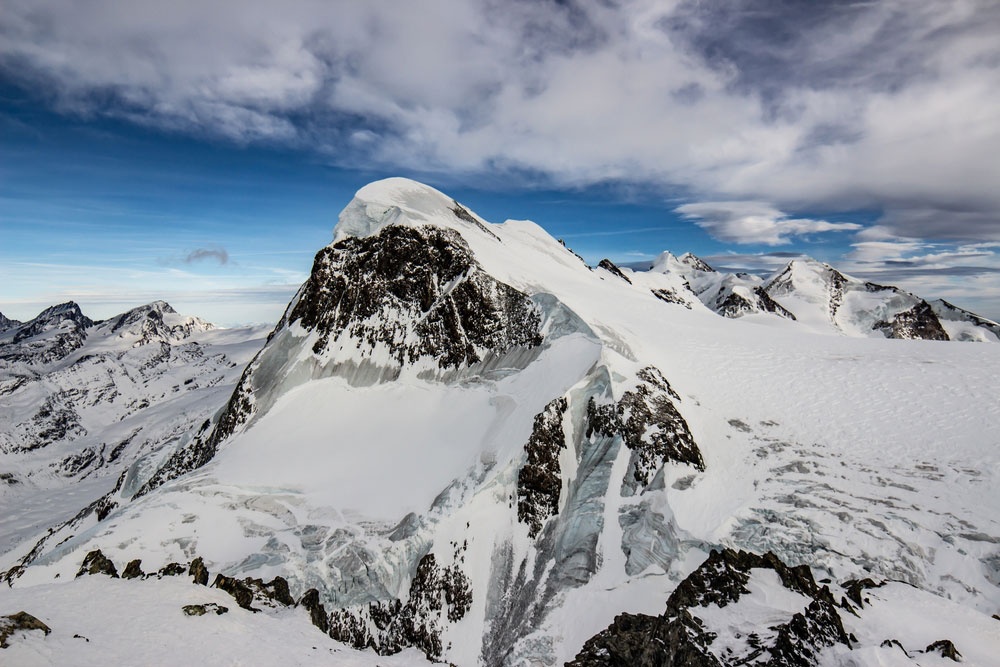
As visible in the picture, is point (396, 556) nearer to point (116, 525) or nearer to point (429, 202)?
point (116, 525)

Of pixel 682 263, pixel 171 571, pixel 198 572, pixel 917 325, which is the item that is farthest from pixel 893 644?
pixel 682 263

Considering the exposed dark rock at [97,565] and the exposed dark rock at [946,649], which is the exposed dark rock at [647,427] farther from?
the exposed dark rock at [97,565]

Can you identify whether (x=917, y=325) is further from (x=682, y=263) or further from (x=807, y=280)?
(x=682, y=263)

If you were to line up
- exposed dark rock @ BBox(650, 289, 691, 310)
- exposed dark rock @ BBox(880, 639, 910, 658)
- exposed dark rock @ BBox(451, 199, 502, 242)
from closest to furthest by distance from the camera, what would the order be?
1. exposed dark rock @ BBox(880, 639, 910, 658)
2. exposed dark rock @ BBox(451, 199, 502, 242)
3. exposed dark rock @ BBox(650, 289, 691, 310)

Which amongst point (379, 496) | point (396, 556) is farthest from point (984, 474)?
point (379, 496)

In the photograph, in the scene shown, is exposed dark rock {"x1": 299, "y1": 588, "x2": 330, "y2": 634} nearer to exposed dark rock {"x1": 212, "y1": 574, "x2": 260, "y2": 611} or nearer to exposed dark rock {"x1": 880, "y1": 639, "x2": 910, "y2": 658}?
exposed dark rock {"x1": 212, "y1": 574, "x2": 260, "y2": 611}

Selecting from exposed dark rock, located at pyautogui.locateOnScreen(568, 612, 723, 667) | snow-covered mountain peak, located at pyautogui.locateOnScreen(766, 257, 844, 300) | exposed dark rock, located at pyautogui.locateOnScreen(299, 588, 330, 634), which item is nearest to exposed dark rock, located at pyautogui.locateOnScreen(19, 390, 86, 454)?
exposed dark rock, located at pyautogui.locateOnScreen(299, 588, 330, 634)

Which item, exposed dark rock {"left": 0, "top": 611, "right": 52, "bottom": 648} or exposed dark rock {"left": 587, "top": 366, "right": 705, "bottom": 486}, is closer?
exposed dark rock {"left": 0, "top": 611, "right": 52, "bottom": 648}
